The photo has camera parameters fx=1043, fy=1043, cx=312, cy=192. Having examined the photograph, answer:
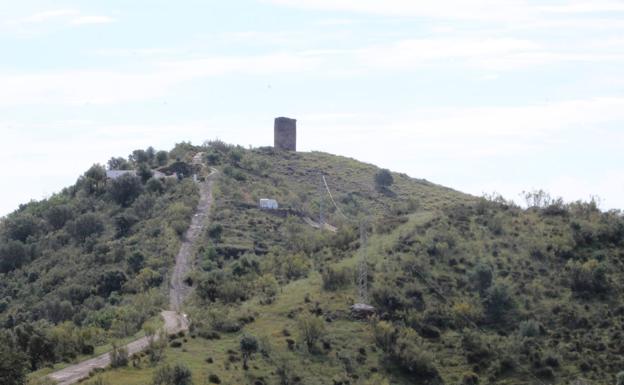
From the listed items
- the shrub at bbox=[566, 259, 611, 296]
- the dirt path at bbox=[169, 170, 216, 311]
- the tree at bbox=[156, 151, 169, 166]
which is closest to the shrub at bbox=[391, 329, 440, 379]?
the shrub at bbox=[566, 259, 611, 296]

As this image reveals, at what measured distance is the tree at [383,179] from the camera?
148 metres

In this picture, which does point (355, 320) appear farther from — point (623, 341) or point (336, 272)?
point (623, 341)

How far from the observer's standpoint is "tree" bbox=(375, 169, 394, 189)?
14838cm

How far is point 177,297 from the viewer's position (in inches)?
3487

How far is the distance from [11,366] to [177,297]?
3535cm

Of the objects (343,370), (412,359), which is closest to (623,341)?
(412,359)

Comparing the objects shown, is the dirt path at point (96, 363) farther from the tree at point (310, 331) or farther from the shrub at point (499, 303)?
the shrub at point (499, 303)

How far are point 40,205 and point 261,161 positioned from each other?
99.6 feet

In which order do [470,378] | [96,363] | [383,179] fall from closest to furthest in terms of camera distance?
[96,363] < [470,378] < [383,179]

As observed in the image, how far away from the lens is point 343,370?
224ft

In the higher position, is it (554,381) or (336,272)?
(336,272)

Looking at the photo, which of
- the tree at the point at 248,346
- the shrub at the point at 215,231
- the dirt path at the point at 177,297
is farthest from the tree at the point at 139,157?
the tree at the point at 248,346

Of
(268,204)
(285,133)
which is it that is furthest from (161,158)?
(285,133)

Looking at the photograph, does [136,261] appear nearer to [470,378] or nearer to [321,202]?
[321,202]
